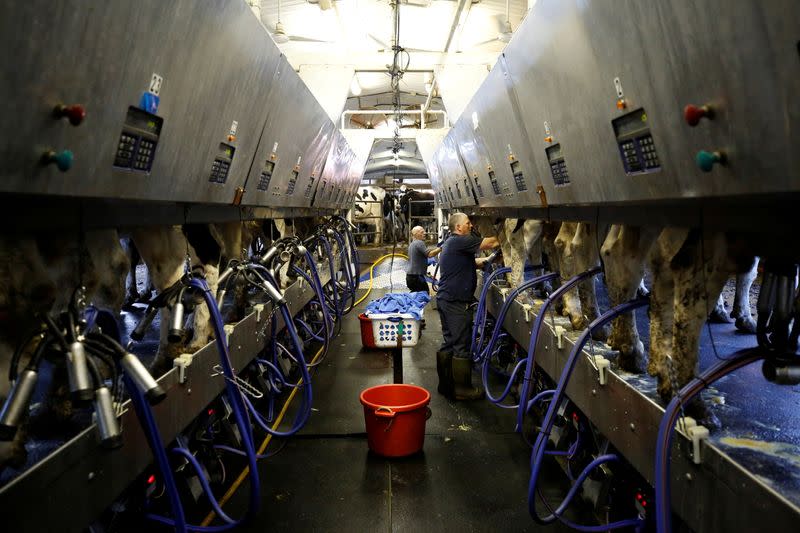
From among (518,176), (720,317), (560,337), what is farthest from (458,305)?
(720,317)

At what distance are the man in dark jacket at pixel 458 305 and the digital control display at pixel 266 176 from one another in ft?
5.85

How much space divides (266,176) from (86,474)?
292cm

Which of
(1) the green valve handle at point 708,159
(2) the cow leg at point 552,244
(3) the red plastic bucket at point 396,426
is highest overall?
(1) the green valve handle at point 708,159

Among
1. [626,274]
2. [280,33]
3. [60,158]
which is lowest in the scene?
[626,274]

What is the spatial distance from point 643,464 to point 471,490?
5.63ft

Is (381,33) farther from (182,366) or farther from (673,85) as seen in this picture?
(673,85)

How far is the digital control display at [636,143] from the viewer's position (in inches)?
75.5

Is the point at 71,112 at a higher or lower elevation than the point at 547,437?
higher

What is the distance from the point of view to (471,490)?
373 cm

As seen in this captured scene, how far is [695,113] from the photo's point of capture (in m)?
1.52

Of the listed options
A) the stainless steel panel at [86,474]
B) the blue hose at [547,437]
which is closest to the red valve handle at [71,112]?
the stainless steel panel at [86,474]

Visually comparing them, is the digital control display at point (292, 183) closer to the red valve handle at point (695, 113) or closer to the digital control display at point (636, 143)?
the digital control display at point (636, 143)

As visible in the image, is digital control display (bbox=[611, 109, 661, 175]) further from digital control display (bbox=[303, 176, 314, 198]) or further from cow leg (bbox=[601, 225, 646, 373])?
digital control display (bbox=[303, 176, 314, 198])

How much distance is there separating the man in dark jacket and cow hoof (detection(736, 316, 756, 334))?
205 centimetres
